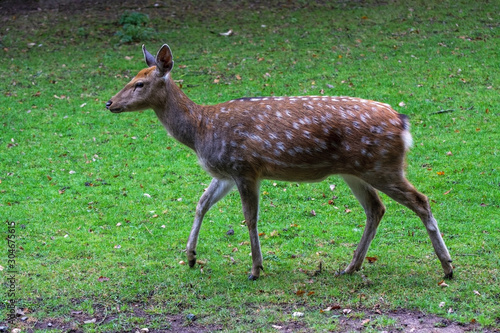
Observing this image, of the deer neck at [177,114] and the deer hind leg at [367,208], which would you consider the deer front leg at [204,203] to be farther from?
the deer hind leg at [367,208]

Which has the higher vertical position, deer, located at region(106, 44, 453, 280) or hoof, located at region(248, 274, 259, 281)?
deer, located at region(106, 44, 453, 280)

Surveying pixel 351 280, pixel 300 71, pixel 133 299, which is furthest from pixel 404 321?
pixel 300 71

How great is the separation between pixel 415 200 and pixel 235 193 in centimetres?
397

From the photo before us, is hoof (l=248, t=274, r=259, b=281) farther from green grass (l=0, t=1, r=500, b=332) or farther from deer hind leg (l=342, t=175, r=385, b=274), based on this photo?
deer hind leg (l=342, t=175, r=385, b=274)

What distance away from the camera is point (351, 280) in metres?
6.62

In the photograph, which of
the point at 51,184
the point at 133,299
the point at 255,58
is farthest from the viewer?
the point at 255,58

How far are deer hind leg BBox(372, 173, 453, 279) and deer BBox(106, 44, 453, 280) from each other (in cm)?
1

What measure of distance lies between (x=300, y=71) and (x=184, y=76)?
2.82 meters

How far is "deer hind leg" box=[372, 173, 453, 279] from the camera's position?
632cm

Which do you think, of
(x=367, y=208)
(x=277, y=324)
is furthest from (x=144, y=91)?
(x=277, y=324)

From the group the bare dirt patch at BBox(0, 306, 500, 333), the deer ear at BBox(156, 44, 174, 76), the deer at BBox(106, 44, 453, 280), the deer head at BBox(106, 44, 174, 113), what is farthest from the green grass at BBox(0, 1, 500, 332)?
the deer ear at BBox(156, 44, 174, 76)

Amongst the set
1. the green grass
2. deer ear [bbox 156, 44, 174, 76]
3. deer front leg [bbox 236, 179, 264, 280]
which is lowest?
the green grass

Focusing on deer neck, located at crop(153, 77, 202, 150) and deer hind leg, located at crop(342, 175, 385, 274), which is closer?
deer hind leg, located at crop(342, 175, 385, 274)

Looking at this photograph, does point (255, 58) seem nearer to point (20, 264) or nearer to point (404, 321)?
point (20, 264)
